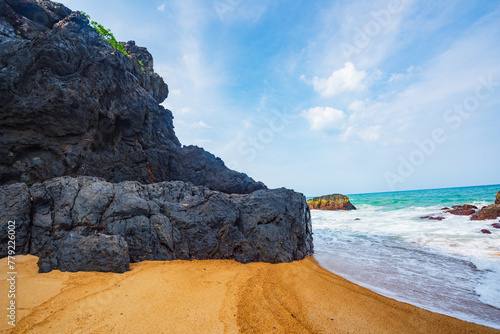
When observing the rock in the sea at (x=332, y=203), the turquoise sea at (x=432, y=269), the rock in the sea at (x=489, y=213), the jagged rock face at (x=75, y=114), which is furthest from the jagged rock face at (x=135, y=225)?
the rock in the sea at (x=332, y=203)

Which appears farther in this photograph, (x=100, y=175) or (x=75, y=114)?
(x=100, y=175)

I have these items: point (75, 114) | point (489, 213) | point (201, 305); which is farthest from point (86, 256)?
point (489, 213)

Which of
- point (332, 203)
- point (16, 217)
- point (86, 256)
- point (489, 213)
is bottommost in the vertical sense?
point (86, 256)

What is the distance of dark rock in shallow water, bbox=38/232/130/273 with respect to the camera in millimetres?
4324

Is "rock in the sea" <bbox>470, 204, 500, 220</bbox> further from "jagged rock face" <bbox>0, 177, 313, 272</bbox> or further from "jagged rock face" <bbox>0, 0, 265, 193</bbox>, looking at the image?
"jagged rock face" <bbox>0, 0, 265, 193</bbox>

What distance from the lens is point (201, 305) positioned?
3.29m

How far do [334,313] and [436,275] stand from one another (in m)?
4.44

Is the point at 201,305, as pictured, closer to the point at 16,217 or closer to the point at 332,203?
the point at 16,217

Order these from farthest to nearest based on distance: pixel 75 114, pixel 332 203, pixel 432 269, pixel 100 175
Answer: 1. pixel 332 203
2. pixel 100 175
3. pixel 75 114
4. pixel 432 269

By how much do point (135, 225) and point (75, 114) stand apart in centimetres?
595

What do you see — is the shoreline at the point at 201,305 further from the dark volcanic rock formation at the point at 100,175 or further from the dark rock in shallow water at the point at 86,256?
the dark volcanic rock formation at the point at 100,175

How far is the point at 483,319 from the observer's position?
3.57 metres

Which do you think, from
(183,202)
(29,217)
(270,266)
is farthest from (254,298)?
(29,217)

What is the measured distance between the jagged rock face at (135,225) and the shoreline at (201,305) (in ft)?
1.86
